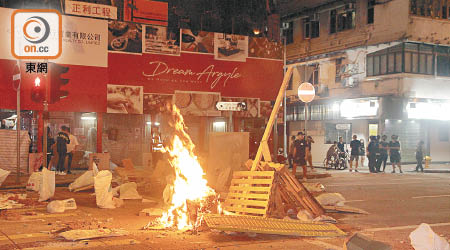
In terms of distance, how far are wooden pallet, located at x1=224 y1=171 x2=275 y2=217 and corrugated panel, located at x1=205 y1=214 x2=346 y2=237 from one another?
3.26 ft

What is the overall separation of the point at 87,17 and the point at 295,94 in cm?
1991

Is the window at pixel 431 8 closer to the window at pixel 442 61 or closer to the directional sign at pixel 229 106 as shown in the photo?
the window at pixel 442 61

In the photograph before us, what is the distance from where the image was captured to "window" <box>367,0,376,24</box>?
31.1 metres

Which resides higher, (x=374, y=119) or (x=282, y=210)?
(x=374, y=119)

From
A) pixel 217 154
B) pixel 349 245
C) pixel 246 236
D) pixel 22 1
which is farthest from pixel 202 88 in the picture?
pixel 349 245

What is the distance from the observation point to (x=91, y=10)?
20500mm

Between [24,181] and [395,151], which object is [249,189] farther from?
[395,151]

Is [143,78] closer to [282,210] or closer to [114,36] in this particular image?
[114,36]

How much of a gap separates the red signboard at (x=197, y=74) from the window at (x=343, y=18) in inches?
426

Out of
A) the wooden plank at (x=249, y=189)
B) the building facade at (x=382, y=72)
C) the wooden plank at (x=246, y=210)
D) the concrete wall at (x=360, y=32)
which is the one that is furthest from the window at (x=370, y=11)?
the wooden plank at (x=246, y=210)

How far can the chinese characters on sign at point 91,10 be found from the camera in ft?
65.5

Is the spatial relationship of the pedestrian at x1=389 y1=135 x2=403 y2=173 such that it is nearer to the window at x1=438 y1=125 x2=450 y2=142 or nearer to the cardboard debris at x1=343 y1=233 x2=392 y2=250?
the window at x1=438 y1=125 x2=450 y2=142

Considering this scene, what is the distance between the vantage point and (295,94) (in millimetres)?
36969

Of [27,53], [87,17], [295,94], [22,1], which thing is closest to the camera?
[27,53]
